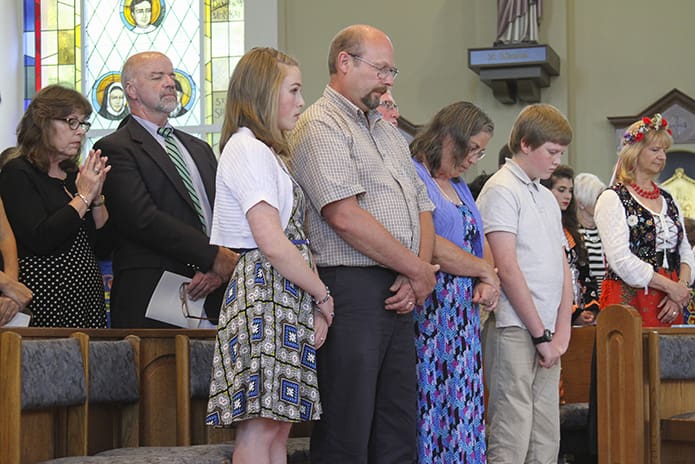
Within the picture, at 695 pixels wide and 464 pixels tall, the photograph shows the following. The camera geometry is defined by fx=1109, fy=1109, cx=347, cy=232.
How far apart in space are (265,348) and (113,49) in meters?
8.74

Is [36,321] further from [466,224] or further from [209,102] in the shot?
[209,102]

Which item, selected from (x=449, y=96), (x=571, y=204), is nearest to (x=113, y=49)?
(x=449, y=96)

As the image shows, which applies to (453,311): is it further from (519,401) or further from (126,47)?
(126,47)

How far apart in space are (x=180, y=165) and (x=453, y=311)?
1.10 m

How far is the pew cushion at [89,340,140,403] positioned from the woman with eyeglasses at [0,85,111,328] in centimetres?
53

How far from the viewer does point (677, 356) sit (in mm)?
4113

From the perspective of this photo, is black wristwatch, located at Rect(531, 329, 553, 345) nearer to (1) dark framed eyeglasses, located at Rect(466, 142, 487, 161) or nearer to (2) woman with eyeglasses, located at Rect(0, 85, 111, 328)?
(1) dark framed eyeglasses, located at Rect(466, 142, 487, 161)

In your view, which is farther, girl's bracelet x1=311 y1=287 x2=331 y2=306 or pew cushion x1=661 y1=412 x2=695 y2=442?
pew cushion x1=661 y1=412 x2=695 y2=442

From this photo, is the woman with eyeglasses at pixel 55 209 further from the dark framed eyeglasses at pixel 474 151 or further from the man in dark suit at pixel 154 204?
the dark framed eyeglasses at pixel 474 151

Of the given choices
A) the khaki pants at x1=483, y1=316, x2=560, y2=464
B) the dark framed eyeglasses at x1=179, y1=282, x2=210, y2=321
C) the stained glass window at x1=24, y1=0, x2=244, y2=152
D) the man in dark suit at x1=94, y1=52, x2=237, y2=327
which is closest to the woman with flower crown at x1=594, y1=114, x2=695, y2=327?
the khaki pants at x1=483, y1=316, x2=560, y2=464

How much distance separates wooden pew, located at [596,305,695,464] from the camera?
380 centimetres

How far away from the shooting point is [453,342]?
3.54m

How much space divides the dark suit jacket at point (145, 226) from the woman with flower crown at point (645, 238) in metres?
1.72

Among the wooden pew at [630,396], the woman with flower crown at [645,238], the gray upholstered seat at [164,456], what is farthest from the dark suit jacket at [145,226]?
the woman with flower crown at [645,238]
